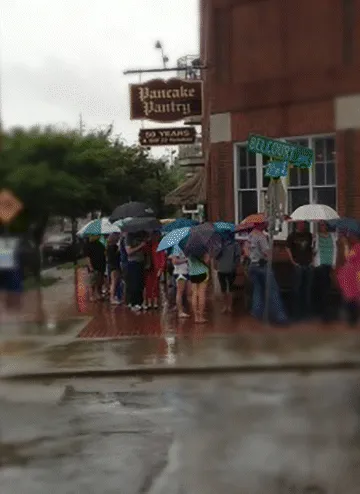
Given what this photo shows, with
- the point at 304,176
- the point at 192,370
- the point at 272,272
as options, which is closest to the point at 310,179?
the point at 304,176

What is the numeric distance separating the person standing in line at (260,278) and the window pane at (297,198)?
88.2 inches

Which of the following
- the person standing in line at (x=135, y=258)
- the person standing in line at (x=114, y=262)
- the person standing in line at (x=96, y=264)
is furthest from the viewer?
the person standing in line at (x=96, y=264)

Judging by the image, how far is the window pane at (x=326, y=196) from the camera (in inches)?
583

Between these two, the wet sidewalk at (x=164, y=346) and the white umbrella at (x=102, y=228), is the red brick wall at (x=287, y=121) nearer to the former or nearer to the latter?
the white umbrella at (x=102, y=228)

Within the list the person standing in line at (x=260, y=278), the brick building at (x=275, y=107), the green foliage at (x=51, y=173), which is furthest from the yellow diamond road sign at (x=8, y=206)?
the person standing in line at (x=260, y=278)

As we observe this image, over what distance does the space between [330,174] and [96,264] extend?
4752 mm

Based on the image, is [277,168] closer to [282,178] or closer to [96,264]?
[282,178]

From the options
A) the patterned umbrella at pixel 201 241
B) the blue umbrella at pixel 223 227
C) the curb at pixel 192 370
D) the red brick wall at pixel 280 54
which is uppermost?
the red brick wall at pixel 280 54

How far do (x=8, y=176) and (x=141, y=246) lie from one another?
32.2ft

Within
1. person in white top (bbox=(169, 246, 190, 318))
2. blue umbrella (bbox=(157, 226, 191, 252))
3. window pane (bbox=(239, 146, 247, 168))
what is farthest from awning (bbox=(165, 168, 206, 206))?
blue umbrella (bbox=(157, 226, 191, 252))

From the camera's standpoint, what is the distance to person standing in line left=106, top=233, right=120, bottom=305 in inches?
636

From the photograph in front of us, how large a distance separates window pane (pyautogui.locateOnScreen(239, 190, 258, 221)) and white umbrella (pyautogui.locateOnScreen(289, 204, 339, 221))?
247cm

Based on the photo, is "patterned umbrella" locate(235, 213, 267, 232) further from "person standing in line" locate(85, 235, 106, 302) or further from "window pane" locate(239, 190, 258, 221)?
"person standing in line" locate(85, 235, 106, 302)

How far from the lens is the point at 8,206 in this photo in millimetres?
4496
